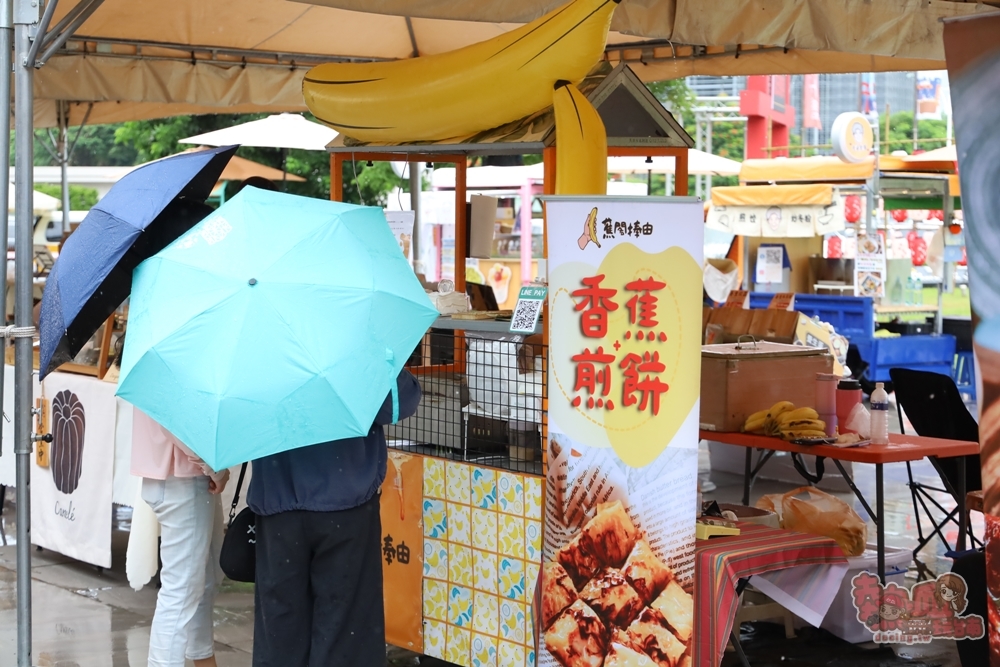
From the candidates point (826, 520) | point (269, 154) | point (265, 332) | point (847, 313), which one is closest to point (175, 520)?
point (265, 332)

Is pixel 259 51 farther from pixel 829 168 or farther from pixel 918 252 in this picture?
pixel 918 252

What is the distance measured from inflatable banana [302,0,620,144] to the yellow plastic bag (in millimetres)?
2125

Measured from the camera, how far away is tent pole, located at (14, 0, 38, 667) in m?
3.84

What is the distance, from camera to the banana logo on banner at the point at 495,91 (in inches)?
167

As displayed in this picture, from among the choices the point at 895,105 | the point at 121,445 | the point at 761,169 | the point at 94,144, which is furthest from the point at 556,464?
the point at 895,105

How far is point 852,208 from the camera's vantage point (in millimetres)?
15000

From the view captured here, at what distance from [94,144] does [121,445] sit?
36.9m

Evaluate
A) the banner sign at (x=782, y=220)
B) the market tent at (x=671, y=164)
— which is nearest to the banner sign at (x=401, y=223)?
the market tent at (x=671, y=164)

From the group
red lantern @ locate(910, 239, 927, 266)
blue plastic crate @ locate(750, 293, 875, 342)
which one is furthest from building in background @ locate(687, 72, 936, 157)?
blue plastic crate @ locate(750, 293, 875, 342)

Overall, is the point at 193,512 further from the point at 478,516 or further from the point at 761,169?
the point at 761,169

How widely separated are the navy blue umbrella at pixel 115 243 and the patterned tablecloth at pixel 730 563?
2155 mm

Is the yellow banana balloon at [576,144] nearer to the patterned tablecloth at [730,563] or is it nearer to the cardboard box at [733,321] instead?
the patterned tablecloth at [730,563]

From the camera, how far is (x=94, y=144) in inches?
1558

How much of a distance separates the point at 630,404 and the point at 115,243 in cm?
176
